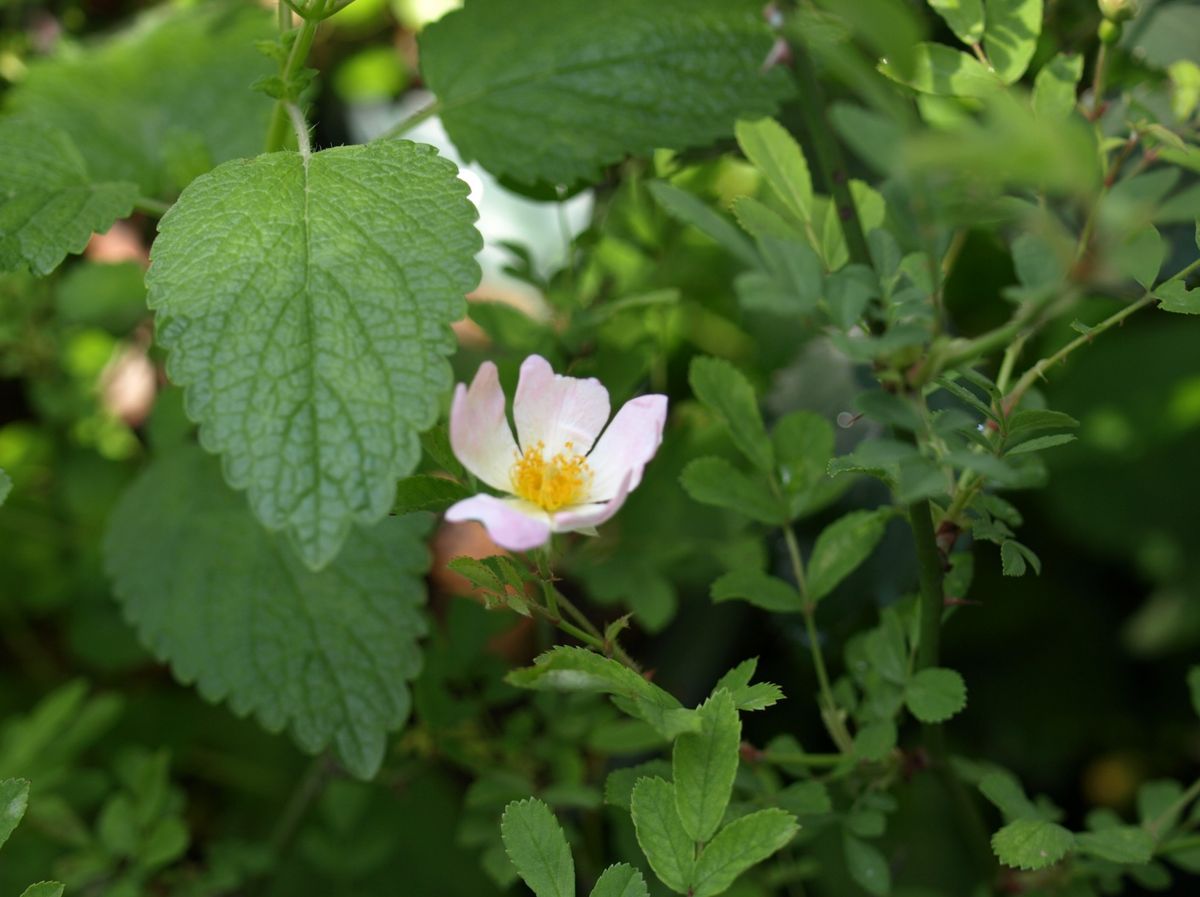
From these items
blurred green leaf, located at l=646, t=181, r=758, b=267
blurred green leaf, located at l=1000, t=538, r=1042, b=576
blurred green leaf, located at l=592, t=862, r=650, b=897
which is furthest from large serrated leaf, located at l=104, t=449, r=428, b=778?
blurred green leaf, located at l=1000, t=538, r=1042, b=576

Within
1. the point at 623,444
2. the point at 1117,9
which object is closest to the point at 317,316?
the point at 623,444

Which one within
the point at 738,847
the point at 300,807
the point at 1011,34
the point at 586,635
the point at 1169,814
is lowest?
the point at 300,807

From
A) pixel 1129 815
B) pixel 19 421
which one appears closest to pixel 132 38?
pixel 19 421

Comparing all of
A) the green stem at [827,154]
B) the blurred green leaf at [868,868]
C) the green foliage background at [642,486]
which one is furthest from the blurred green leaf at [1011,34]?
the blurred green leaf at [868,868]

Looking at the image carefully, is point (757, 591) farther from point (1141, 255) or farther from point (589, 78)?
point (589, 78)

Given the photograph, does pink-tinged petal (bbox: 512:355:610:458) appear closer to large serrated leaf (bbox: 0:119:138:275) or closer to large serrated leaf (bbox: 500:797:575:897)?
large serrated leaf (bbox: 500:797:575:897)

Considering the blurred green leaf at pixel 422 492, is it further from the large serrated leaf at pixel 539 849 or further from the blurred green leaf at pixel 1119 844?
the blurred green leaf at pixel 1119 844

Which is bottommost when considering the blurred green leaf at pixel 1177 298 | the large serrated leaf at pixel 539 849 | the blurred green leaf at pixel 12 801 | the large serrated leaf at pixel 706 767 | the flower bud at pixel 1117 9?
the large serrated leaf at pixel 539 849
